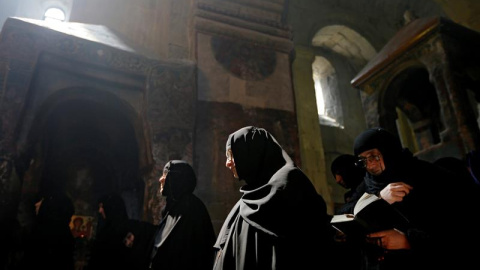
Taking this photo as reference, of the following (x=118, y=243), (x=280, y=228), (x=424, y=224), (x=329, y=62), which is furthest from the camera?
(x=329, y=62)

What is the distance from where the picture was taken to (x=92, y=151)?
5.78 meters

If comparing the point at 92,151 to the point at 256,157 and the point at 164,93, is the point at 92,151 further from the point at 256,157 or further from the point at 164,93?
the point at 256,157

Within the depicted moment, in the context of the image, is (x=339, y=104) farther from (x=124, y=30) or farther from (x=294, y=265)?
(x=294, y=265)

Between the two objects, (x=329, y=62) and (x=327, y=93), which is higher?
(x=329, y=62)

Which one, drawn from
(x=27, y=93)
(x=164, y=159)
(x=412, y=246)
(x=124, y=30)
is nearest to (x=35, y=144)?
(x=27, y=93)

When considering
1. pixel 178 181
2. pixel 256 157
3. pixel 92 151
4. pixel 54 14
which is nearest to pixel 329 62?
pixel 92 151

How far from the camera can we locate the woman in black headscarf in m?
1.72

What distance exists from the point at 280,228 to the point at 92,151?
483 centimetres

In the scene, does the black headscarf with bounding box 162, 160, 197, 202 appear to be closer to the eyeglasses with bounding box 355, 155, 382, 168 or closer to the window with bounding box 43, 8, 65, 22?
the eyeglasses with bounding box 355, 155, 382, 168

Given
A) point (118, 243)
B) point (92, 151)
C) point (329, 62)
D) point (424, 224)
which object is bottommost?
point (118, 243)

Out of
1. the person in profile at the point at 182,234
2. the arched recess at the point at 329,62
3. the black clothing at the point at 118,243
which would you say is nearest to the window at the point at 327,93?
the arched recess at the point at 329,62

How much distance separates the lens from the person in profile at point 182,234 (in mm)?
2934

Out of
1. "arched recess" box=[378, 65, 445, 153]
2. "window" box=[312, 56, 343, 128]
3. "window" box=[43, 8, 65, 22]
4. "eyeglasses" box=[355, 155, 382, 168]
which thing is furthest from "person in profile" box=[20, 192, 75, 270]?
"window" box=[43, 8, 65, 22]

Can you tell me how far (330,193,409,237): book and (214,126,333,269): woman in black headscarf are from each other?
0.12 meters
